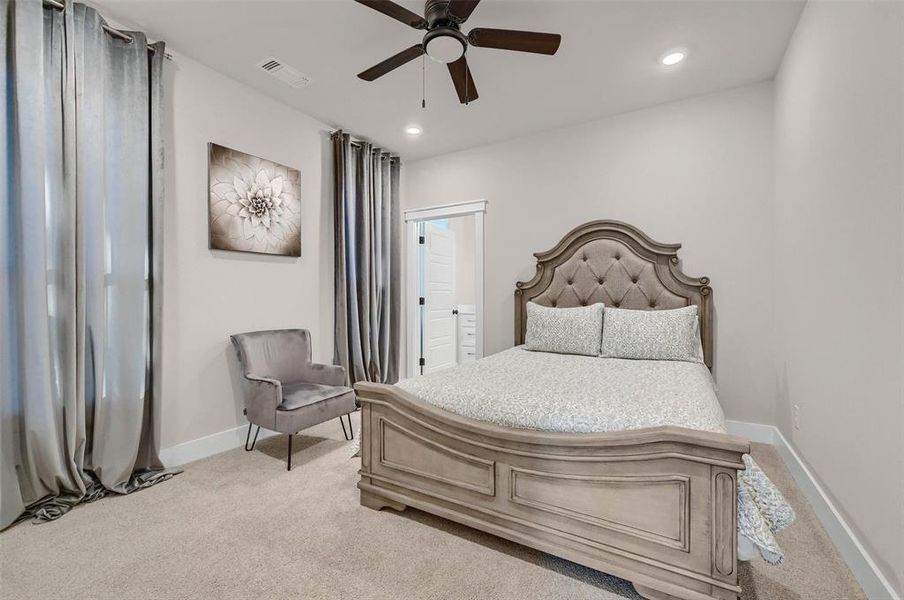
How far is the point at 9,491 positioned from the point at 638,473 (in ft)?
9.11

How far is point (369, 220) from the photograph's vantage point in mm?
4004

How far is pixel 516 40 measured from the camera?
6.46 ft

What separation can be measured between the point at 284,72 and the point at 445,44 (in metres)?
1.50

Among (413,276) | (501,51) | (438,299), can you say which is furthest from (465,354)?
(501,51)

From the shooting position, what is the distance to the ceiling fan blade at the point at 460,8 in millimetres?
1785

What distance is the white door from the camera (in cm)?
482

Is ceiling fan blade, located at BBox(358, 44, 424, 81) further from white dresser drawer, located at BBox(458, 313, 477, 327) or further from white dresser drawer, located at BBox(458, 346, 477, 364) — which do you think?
white dresser drawer, located at BBox(458, 346, 477, 364)

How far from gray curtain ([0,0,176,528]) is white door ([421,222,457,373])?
9.23 ft

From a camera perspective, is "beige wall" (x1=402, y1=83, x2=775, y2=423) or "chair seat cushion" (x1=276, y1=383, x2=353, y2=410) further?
"beige wall" (x1=402, y1=83, x2=775, y2=423)

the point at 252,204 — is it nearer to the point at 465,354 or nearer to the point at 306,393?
the point at 306,393

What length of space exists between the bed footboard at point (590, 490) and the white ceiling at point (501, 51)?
6.95 feet

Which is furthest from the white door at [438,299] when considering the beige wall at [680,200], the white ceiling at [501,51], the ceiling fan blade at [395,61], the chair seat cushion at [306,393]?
the ceiling fan blade at [395,61]

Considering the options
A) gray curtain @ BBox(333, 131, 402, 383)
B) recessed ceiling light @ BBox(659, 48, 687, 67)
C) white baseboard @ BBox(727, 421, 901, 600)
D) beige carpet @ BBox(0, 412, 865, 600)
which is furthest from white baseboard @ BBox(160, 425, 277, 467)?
recessed ceiling light @ BBox(659, 48, 687, 67)

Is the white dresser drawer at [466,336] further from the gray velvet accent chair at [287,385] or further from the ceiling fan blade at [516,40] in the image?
the ceiling fan blade at [516,40]
